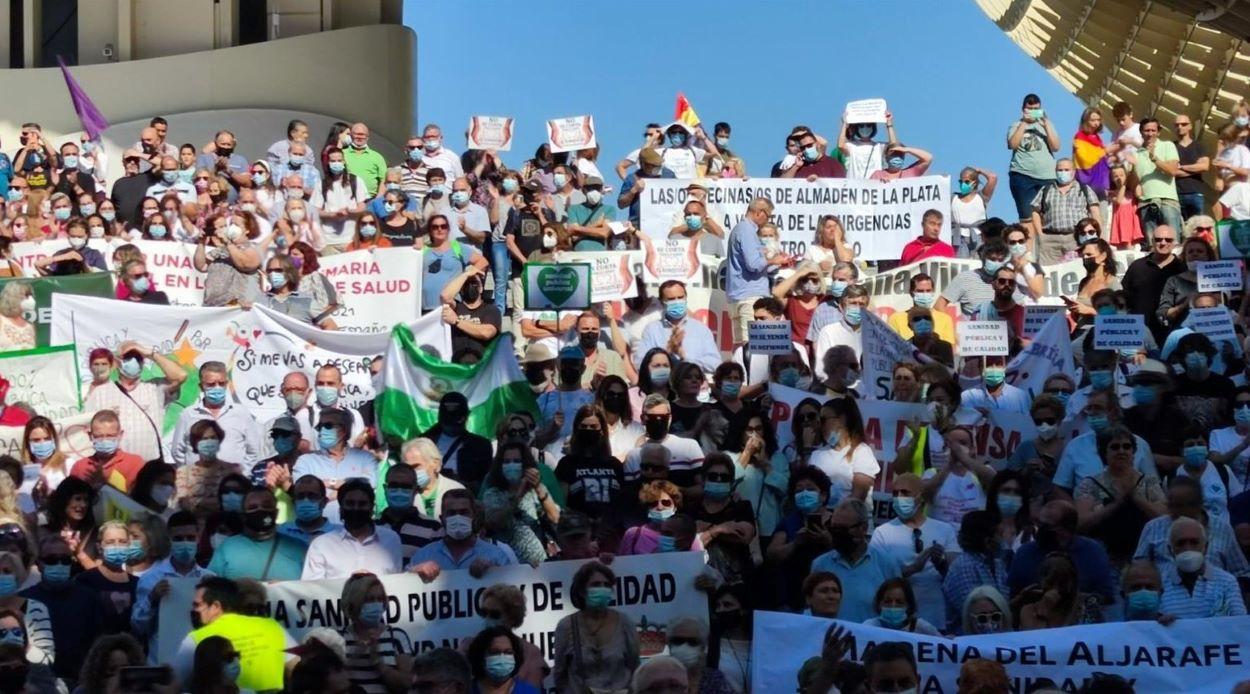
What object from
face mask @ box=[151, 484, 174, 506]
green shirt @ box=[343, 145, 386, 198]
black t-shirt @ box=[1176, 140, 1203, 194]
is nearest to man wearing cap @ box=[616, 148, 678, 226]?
green shirt @ box=[343, 145, 386, 198]

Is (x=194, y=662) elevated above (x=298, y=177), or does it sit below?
below

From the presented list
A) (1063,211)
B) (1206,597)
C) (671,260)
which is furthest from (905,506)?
(1063,211)

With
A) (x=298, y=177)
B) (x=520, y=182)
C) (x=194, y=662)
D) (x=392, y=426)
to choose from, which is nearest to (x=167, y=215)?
(x=298, y=177)

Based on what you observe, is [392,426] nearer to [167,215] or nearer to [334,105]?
[167,215]

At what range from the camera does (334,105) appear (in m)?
34.8

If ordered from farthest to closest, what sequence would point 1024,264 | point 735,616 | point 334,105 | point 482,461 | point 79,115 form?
1. point 334,105
2. point 79,115
3. point 1024,264
4. point 482,461
5. point 735,616

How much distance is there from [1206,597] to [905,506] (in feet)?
6.15

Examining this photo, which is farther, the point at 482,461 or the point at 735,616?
the point at 482,461

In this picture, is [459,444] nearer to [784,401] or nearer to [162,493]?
[162,493]

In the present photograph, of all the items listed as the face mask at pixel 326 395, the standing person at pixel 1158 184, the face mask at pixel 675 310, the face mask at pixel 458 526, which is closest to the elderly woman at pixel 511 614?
the face mask at pixel 458 526

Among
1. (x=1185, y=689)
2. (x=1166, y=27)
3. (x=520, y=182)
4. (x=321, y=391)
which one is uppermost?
(x=1166, y=27)

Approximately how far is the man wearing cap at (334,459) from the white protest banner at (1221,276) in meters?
6.52

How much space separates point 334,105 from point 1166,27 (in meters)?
10.2

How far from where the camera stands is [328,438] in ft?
61.9
